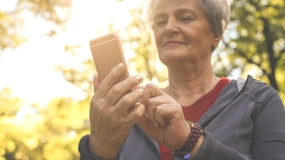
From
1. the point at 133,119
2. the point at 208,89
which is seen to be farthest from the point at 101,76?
the point at 208,89

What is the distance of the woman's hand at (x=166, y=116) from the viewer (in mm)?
1757

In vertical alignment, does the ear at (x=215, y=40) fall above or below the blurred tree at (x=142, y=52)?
above

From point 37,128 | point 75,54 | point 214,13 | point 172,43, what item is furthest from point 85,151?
point 75,54

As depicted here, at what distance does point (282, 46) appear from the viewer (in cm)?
1803

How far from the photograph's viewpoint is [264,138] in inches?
83.4

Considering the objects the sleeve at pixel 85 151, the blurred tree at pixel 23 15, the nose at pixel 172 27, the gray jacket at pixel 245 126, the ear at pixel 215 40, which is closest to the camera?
the sleeve at pixel 85 151

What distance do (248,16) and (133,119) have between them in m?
17.2

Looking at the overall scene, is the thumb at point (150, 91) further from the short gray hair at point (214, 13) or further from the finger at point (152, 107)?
the short gray hair at point (214, 13)

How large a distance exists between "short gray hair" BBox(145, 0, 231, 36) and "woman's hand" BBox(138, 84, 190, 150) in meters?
1.03

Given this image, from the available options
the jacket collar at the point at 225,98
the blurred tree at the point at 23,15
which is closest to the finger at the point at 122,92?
the jacket collar at the point at 225,98

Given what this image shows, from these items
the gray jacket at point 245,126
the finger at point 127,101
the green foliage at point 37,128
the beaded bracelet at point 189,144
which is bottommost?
the green foliage at point 37,128

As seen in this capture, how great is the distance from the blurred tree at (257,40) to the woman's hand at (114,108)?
643 inches

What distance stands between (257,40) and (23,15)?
13.4 metres

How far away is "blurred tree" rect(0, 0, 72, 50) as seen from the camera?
19.2 ft
